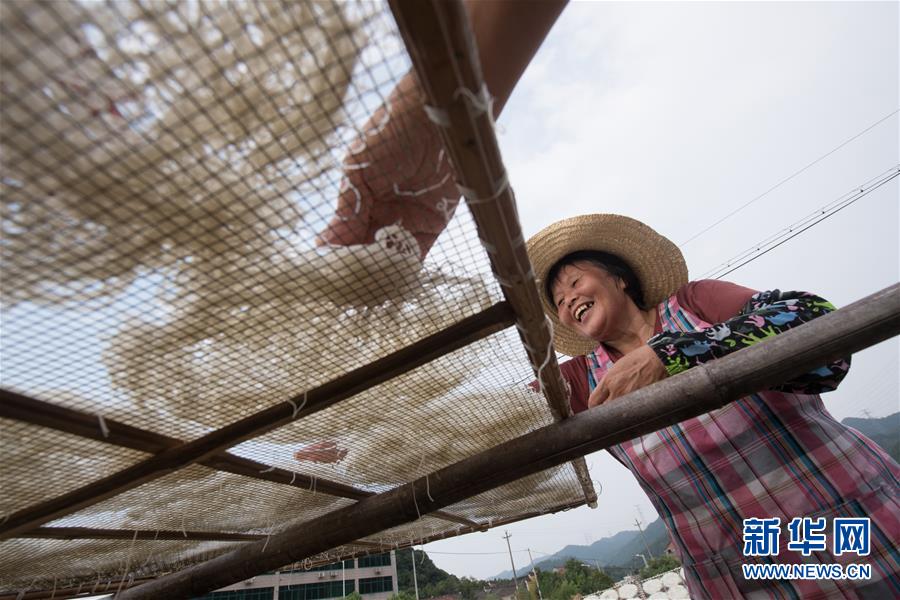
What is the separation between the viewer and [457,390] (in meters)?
1.41

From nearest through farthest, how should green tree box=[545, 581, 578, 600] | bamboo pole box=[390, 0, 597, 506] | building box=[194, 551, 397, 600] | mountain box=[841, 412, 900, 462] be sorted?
bamboo pole box=[390, 0, 597, 506] → green tree box=[545, 581, 578, 600] → building box=[194, 551, 397, 600] → mountain box=[841, 412, 900, 462]

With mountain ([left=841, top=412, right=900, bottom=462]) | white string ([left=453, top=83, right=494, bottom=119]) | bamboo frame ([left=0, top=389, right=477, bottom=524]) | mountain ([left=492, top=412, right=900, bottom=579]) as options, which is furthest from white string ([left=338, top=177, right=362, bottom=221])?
mountain ([left=841, top=412, right=900, bottom=462])

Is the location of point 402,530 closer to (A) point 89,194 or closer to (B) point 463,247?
(B) point 463,247

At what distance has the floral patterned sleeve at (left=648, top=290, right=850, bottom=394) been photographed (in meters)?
1.08

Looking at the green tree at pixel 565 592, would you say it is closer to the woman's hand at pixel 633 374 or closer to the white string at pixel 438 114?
the woman's hand at pixel 633 374

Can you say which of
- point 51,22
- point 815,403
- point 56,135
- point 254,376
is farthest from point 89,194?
point 815,403

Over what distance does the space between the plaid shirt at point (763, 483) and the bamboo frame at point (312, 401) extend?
1.82 feet

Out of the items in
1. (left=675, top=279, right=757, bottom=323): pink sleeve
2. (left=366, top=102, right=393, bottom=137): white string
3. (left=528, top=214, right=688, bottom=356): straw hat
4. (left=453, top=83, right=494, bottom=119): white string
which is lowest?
(left=453, top=83, right=494, bottom=119): white string

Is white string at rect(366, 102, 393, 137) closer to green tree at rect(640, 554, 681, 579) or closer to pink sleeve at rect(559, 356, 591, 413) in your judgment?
pink sleeve at rect(559, 356, 591, 413)

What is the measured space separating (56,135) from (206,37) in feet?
0.74

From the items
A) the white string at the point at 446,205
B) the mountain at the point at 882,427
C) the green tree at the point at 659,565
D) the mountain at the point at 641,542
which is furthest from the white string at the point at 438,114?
the mountain at the point at 882,427

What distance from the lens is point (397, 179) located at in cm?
73

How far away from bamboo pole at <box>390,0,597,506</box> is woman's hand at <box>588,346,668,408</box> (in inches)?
15.3

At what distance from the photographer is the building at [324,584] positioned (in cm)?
2466
